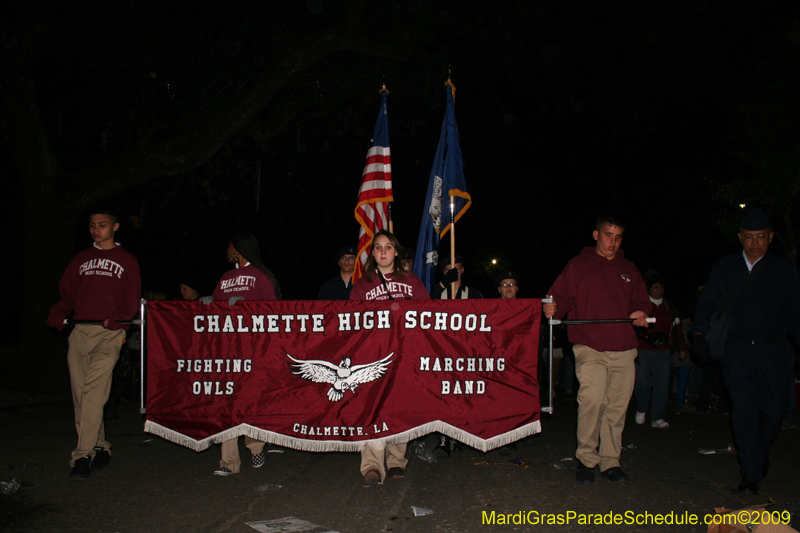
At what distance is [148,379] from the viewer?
215 inches

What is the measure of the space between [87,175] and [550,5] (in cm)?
964

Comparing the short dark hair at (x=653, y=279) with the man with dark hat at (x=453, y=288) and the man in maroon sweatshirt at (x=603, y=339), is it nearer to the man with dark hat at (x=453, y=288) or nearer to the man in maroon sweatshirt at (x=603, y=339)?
Answer: the man with dark hat at (x=453, y=288)

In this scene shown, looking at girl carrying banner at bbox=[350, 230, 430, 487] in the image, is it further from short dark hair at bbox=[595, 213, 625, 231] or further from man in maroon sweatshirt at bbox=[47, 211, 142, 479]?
man in maroon sweatshirt at bbox=[47, 211, 142, 479]

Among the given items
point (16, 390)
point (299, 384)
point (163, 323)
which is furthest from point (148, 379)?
point (16, 390)

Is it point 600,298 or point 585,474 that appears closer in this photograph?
point 585,474

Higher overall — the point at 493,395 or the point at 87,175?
the point at 87,175

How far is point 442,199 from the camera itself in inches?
281

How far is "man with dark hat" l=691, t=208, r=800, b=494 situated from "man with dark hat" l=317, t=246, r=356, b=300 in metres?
4.07

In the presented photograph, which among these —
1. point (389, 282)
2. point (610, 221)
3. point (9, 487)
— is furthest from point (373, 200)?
point (9, 487)

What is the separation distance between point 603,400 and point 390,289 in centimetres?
200

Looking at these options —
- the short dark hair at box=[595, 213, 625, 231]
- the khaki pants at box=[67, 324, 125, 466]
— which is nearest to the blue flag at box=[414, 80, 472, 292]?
the short dark hair at box=[595, 213, 625, 231]

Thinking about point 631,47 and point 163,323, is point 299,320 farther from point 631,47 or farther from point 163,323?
point 631,47

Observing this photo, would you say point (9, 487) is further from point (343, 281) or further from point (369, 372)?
point (343, 281)

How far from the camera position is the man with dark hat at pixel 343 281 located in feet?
25.8
